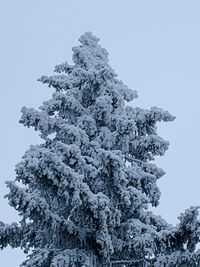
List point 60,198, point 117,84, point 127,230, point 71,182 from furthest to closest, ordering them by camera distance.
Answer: point 117,84 → point 127,230 → point 60,198 → point 71,182

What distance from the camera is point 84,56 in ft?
43.0

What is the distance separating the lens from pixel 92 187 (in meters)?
10.1

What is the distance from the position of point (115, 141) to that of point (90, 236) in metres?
2.33

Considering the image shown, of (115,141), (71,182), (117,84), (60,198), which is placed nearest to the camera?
(71,182)

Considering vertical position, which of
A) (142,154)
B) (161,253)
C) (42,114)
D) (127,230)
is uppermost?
(42,114)

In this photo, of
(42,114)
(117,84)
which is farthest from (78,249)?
(117,84)

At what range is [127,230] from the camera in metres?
10.1

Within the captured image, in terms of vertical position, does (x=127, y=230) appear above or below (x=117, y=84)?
below

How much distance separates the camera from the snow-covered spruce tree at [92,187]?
8.62 m

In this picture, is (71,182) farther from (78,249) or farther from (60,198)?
(78,249)

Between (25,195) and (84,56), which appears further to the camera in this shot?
(84,56)

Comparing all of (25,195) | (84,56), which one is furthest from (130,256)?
(84,56)

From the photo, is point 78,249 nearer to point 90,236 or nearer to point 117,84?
point 90,236

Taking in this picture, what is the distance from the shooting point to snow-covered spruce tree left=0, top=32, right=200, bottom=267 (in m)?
8.62
